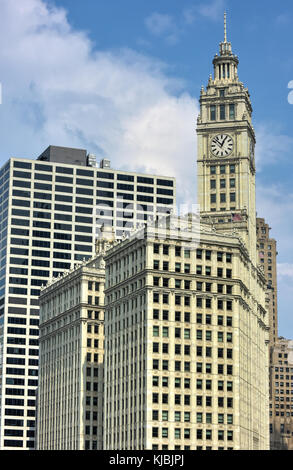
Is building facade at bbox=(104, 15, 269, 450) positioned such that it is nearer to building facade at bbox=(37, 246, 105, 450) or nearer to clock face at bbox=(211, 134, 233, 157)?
building facade at bbox=(37, 246, 105, 450)

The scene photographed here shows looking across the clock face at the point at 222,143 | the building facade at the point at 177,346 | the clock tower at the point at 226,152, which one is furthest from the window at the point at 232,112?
the building facade at the point at 177,346

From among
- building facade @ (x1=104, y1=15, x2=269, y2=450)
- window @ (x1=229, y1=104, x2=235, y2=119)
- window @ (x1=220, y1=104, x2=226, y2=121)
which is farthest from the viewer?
window @ (x1=220, y1=104, x2=226, y2=121)

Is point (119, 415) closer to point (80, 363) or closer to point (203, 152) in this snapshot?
point (80, 363)

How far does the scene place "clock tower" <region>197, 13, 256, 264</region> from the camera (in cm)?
18775

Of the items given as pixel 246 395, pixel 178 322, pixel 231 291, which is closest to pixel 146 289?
pixel 178 322

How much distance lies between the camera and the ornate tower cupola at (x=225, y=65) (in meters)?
196

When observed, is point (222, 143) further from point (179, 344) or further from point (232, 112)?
point (179, 344)

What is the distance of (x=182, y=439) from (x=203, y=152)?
69.3 meters

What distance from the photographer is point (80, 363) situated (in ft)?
615

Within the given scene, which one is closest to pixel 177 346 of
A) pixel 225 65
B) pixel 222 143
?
pixel 222 143

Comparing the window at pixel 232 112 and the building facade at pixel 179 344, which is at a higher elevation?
the window at pixel 232 112

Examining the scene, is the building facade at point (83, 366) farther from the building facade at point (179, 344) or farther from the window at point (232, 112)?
the window at point (232, 112)

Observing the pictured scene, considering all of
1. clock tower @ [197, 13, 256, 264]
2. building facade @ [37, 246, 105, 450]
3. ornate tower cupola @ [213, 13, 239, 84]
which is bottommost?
building facade @ [37, 246, 105, 450]

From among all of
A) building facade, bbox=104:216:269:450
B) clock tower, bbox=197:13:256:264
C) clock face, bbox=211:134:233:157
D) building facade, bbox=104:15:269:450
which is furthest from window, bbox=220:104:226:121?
building facade, bbox=104:216:269:450
